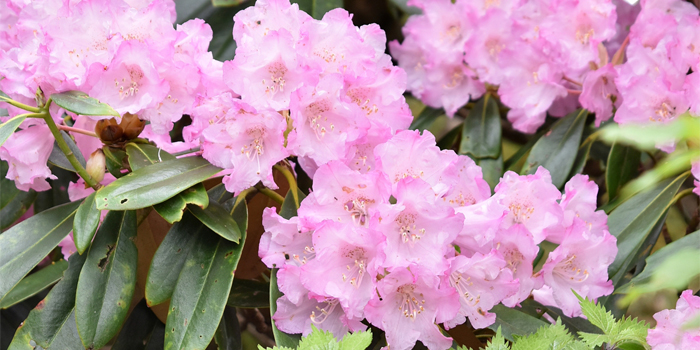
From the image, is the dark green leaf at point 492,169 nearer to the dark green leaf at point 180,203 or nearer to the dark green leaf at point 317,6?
the dark green leaf at point 317,6

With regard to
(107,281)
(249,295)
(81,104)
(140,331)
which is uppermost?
(81,104)

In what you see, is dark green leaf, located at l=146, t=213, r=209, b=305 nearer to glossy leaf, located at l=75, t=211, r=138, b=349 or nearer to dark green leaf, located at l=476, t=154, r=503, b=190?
glossy leaf, located at l=75, t=211, r=138, b=349

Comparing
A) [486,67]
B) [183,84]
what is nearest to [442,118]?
[486,67]

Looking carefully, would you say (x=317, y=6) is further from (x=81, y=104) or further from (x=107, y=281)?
(x=107, y=281)

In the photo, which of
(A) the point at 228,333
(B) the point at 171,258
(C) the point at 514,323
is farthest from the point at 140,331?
(C) the point at 514,323

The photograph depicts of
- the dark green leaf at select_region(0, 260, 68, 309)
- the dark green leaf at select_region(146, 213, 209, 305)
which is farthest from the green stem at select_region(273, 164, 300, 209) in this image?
the dark green leaf at select_region(0, 260, 68, 309)

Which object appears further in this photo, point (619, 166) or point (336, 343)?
point (619, 166)
